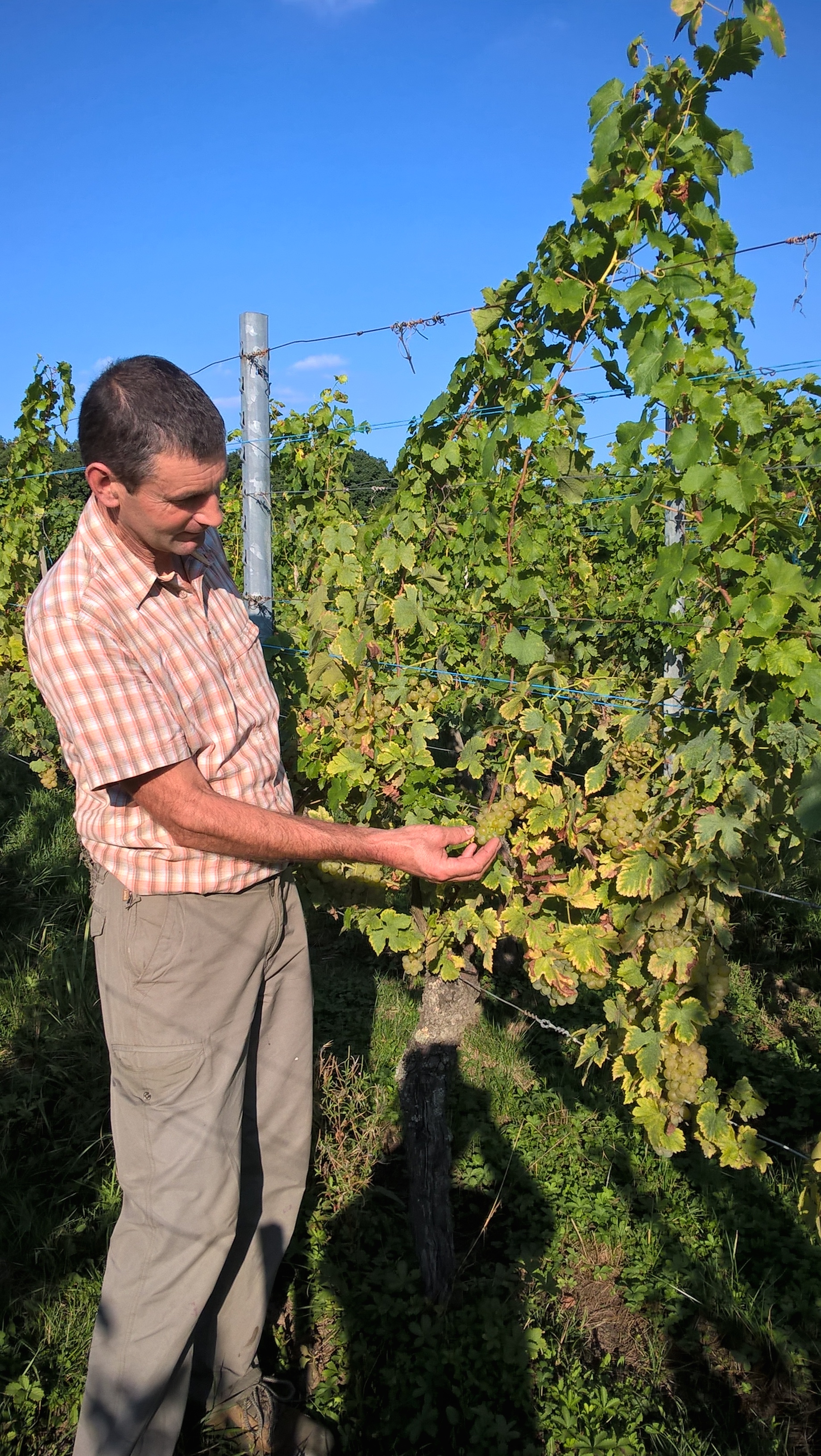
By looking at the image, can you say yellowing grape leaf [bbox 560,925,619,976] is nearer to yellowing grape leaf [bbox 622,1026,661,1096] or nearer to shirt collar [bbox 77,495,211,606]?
yellowing grape leaf [bbox 622,1026,661,1096]

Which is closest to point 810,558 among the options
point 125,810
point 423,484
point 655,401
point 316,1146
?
point 655,401

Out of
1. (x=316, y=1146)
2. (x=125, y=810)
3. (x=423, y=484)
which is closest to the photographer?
(x=125, y=810)

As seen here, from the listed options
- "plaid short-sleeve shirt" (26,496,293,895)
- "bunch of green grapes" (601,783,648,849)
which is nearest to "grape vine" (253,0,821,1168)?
"bunch of green grapes" (601,783,648,849)

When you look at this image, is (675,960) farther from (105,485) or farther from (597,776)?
(105,485)

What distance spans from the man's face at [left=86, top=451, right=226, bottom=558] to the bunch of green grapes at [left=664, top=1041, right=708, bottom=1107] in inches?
55.6

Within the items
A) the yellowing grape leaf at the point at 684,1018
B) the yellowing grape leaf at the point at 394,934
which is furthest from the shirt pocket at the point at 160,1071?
the yellowing grape leaf at the point at 684,1018

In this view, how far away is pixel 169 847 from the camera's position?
1696mm

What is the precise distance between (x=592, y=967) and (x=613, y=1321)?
104cm

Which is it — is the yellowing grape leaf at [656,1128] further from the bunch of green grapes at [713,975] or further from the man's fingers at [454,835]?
the man's fingers at [454,835]

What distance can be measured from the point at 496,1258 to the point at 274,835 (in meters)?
1.66

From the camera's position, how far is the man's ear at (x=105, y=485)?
1530mm

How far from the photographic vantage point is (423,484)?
2.52 m

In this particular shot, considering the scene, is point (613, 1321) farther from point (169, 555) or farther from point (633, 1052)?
point (169, 555)

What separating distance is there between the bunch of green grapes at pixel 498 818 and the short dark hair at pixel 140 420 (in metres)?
1.04
